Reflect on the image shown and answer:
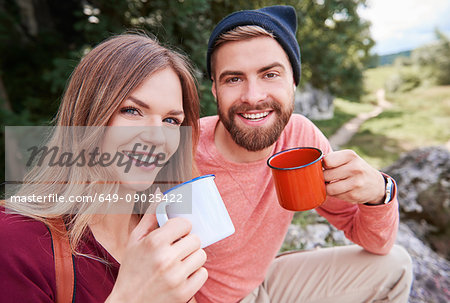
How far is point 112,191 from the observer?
163 cm

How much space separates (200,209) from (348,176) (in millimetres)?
811

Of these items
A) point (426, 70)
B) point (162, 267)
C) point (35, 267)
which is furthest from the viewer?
point (426, 70)

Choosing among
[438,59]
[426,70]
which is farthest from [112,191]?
[426,70]

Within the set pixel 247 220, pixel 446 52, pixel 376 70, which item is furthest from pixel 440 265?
pixel 376 70

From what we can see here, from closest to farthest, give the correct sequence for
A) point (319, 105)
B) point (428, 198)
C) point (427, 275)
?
point (427, 275), point (428, 198), point (319, 105)

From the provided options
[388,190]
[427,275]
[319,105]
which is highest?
[388,190]

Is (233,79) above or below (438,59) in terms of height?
above

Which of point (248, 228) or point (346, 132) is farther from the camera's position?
point (346, 132)

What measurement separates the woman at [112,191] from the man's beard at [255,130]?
347 millimetres

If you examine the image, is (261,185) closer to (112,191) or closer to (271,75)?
(271,75)

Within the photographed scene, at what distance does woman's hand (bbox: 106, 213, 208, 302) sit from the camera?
106 cm

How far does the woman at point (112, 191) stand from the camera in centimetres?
109

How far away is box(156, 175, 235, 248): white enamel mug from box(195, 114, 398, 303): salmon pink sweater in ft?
2.63

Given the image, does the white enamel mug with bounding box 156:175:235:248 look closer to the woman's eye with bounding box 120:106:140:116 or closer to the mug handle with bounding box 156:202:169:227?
the mug handle with bounding box 156:202:169:227
